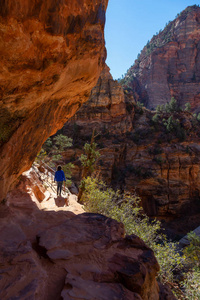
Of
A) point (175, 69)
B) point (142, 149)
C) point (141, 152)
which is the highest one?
point (175, 69)

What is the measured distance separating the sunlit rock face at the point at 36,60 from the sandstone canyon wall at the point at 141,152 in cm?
1524

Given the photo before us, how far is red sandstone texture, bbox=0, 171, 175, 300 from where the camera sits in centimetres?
260

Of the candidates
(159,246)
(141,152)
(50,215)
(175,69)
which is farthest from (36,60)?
(175,69)

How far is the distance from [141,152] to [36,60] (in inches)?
1026

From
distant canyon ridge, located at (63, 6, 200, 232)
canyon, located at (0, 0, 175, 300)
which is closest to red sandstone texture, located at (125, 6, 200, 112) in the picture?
distant canyon ridge, located at (63, 6, 200, 232)

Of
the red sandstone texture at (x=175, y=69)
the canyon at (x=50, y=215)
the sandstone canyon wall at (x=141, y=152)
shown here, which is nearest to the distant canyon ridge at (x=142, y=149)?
the sandstone canyon wall at (x=141, y=152)

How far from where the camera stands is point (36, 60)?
383 centimetres

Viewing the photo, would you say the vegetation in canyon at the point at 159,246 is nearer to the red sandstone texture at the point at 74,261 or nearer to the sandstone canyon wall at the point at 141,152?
the red sandstone texture at the point at 74,261

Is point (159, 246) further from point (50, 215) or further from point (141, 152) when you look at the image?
point (141, 152)

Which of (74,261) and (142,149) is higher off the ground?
(142,149)

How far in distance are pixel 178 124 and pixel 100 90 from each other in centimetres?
1681

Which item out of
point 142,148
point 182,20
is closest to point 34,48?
point 142,148

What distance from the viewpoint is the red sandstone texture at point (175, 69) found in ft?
178

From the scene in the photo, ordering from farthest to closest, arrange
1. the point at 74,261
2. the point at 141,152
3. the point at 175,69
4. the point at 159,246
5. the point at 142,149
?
the point at 175,69 → the point at 142,149 → the point at 141,152 → the point at 159,246 → the point at 74,261
